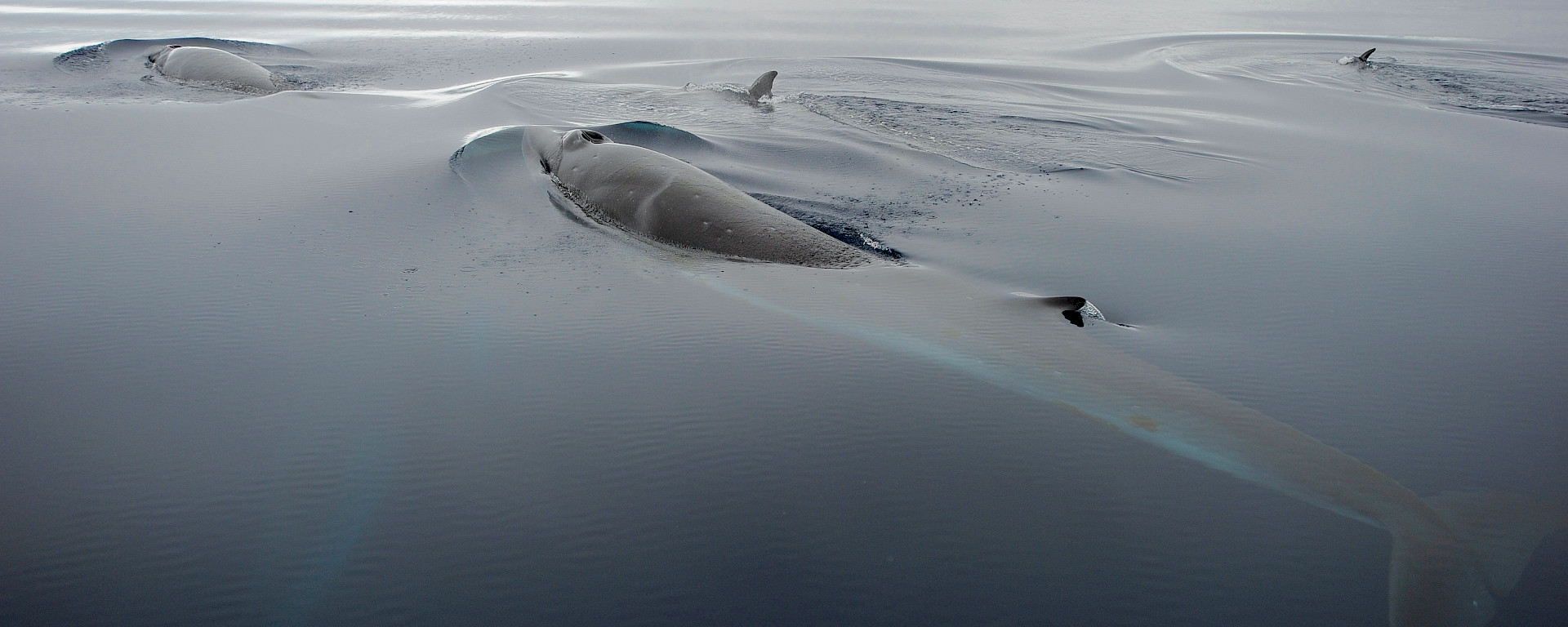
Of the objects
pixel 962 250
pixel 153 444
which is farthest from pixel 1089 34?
pixel 153 444

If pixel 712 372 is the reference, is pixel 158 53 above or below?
above

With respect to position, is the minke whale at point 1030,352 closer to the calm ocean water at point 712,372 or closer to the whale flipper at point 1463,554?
the whale flipper at point 1463,554

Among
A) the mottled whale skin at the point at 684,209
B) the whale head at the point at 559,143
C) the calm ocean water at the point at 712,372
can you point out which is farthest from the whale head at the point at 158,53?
the mottled whale skin at the point at 684,209

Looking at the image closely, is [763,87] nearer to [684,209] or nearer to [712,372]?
[684,209]

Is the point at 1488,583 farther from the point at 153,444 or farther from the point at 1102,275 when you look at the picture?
the point at 153,444

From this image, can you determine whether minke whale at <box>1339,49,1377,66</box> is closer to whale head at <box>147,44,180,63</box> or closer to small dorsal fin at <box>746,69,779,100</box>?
small dorsal fin at <box>746,69,779,100</box>

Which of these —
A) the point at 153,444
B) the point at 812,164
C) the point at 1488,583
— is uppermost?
the point at 812,164

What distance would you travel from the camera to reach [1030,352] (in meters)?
6.29

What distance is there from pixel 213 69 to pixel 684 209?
41.9ft

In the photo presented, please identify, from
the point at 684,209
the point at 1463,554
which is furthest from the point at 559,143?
the point at 1463,554

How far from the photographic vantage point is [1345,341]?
6.75 meters

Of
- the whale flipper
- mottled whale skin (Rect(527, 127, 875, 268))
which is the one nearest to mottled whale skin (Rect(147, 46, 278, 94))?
mottled whale skin (Rect(527, 127, 875, 268))

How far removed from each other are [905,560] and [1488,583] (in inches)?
112

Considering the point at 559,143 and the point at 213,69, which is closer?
the point at 559,143
